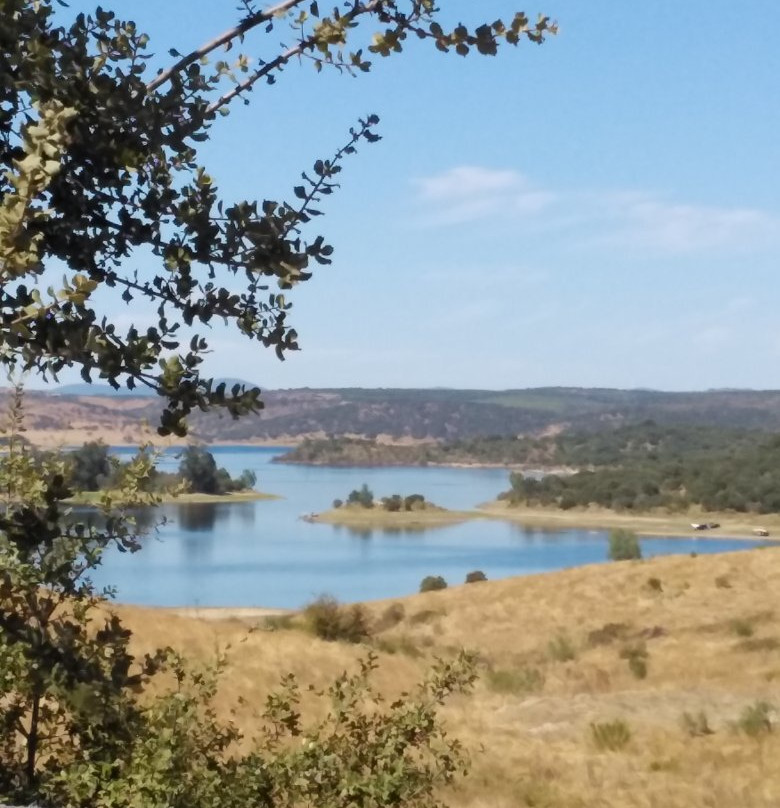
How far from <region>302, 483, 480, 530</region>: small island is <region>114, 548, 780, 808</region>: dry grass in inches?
1759

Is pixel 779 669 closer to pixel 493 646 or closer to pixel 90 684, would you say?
pixel 493 646

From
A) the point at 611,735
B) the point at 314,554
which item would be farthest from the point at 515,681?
the point at 314,554

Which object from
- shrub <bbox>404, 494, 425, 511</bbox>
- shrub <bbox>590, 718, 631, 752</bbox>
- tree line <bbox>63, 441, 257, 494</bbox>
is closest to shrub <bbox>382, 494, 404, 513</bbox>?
shrub <bbox>404, 494, 425, 511</bbox>

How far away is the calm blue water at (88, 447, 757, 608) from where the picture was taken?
40.2 m

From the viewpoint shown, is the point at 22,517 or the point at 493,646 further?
the point at 493,646

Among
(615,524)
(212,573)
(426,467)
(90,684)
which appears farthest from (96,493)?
(426,467)

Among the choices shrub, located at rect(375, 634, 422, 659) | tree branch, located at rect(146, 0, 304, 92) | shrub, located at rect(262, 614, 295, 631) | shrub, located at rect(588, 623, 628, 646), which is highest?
tree branch, located at rect(146, 0, 304, 92)

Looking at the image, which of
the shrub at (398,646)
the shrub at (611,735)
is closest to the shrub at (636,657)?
the shrub at (398,646)

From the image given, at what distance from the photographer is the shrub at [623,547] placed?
42.5 m

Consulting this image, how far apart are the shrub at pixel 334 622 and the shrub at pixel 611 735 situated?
11.0 m

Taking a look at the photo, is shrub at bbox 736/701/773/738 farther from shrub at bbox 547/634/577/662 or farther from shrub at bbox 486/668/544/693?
shrub at bbox 547/634/577/662

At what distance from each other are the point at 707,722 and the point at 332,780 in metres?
8.68

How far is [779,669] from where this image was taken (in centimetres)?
1738

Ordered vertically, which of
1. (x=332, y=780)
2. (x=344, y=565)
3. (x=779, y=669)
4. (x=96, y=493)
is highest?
(x=96, y=493)
